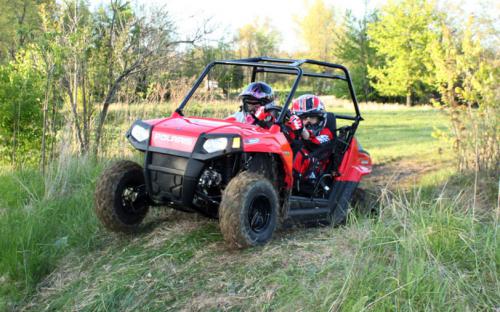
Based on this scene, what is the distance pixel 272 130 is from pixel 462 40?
13.1 ft

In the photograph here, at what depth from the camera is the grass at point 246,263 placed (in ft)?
11.6

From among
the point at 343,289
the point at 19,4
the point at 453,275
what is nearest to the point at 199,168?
the point at 343,289

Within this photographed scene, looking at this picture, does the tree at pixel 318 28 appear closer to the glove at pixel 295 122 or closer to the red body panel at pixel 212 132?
the glove at pixel 295 122

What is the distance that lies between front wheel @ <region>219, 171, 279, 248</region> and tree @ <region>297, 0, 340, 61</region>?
50708 mm

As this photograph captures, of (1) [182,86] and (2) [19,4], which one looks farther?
(2) [19,4]

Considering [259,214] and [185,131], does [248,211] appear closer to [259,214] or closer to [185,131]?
[259,214]

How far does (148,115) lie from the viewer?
9062 mm

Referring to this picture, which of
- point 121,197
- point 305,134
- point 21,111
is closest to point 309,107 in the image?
point 305,134

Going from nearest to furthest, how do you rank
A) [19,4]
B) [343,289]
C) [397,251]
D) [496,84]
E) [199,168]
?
[343,289] < [397,251] < [199,168] < [496,84] < [19,4]

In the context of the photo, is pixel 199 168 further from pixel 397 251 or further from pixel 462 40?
pixel 462 40

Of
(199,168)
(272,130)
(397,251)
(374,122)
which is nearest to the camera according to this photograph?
(397,251)

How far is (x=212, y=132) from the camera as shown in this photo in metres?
4.56

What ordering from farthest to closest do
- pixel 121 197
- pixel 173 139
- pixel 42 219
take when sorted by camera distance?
pixel 42 219, pixel 121 197, pixel 173 139

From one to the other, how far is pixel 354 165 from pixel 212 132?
2.53m
